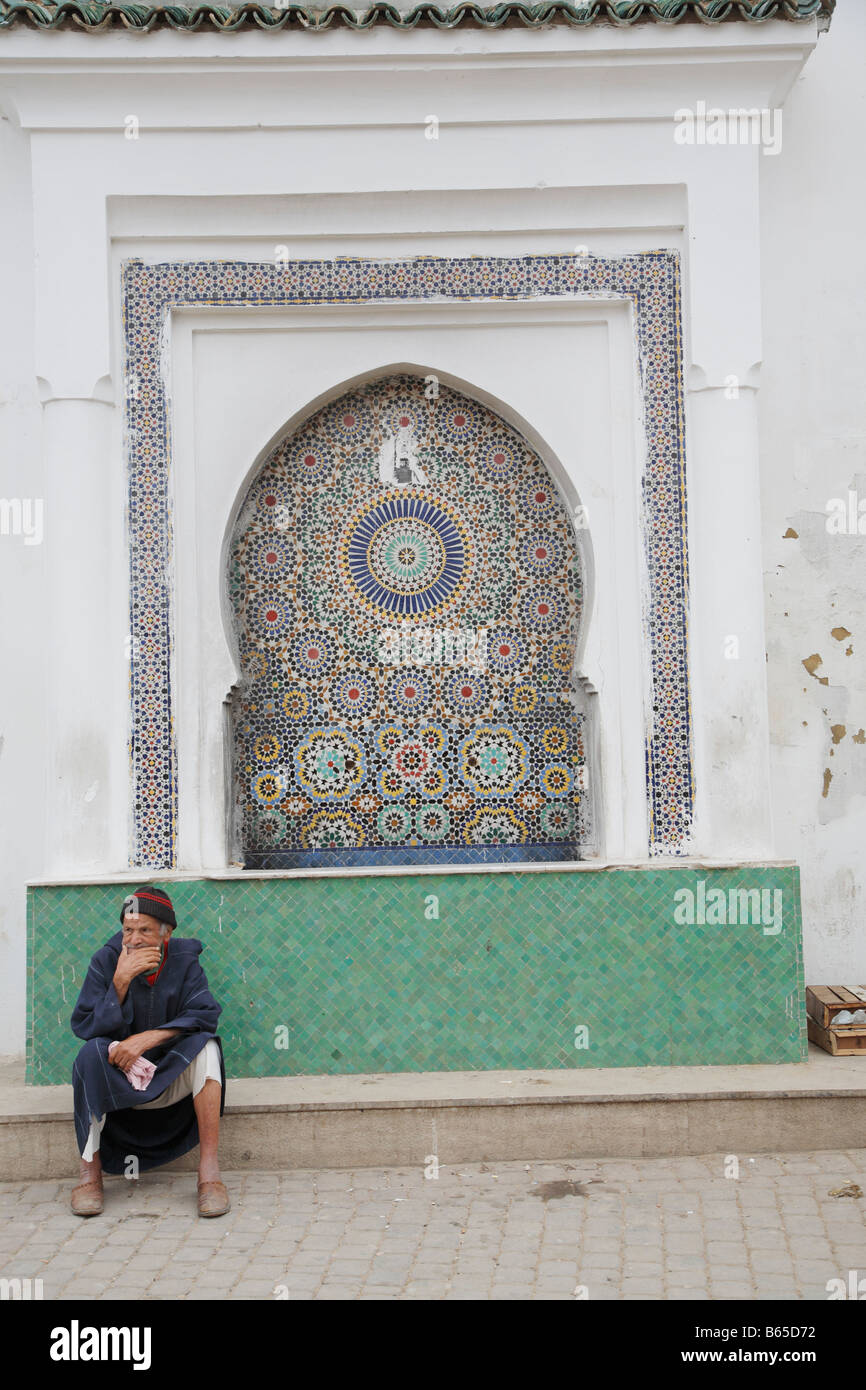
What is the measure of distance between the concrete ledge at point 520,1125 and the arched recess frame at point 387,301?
1.03m

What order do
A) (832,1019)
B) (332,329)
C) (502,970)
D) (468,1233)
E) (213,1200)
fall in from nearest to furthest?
(468,1233), (213,1200), (502,970), (832,1019), (332,329)

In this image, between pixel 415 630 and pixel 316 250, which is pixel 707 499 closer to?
pixel 415 630

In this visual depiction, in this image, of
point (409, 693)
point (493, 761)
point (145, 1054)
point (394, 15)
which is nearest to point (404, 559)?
point (409, 693)

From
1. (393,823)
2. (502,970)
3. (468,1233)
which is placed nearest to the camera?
(468,1233)

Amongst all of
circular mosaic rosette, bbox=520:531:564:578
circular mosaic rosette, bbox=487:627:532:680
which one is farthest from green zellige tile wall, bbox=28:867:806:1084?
circular mosaic rosette, bbox=520:531:564:578

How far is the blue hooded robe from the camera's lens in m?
4.66

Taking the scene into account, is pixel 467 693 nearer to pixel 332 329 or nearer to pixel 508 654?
pixel 508 654

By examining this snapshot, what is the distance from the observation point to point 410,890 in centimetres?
539

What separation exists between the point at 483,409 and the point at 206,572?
1417mm

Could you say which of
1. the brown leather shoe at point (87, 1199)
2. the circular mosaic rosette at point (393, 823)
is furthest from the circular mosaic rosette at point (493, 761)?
the brown leather shoe at point (87, 1199)

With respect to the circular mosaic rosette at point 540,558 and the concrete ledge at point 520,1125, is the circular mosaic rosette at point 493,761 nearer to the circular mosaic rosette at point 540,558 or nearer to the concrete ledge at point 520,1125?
the circular mosaic rosette at point 540,558

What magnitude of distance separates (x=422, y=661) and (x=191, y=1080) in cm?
203

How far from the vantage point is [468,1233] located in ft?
14.3

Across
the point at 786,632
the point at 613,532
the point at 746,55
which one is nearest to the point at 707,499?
the point at 613,532
